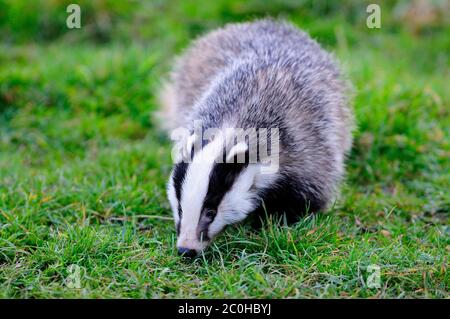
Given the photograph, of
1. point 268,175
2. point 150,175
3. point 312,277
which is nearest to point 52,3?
point 150,175

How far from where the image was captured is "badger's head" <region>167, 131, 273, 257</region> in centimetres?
371

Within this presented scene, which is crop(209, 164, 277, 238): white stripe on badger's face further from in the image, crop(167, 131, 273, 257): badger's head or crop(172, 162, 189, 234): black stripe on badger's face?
crop(172, 162, 189, 234): black stripe on badger's face

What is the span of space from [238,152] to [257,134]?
33cm

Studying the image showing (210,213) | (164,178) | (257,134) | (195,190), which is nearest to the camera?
(195,190)

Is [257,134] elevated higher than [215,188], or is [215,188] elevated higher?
[257,134]

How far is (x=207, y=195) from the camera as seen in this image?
372 centimetres

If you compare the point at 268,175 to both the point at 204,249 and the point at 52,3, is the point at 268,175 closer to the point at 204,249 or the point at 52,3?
the point at 204,249

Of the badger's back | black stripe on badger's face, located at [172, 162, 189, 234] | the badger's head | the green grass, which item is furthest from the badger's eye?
the badger's back

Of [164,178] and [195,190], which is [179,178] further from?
[164,178]

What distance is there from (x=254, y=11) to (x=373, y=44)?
1551mm

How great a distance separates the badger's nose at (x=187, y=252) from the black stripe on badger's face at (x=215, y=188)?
0.09 metres

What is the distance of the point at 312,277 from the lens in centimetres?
370

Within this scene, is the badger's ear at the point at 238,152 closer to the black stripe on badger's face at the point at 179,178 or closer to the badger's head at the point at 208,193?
the badger's head at the point at 208,193

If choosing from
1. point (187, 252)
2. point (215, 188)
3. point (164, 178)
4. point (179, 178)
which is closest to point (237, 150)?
point (215, 188)
